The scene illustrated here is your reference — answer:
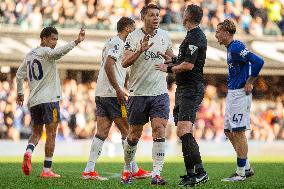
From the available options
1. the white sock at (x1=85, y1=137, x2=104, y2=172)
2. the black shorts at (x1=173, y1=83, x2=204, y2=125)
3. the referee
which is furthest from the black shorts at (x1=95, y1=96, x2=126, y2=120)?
the black shorts at (x1=173, y1=83, x2=204, y2=125)

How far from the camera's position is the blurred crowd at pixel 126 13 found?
28516mm

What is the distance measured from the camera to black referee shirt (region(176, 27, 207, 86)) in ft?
33.4

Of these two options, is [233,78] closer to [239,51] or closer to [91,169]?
[239,51]

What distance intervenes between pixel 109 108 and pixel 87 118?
14.8m

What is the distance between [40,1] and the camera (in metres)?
28.9

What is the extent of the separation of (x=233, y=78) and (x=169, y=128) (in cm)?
1430

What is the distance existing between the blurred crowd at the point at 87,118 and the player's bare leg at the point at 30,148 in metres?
12.1

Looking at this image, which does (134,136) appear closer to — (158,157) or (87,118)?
(158,157)

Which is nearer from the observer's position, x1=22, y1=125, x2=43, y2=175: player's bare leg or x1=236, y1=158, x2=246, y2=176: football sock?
x1=236, y1=158, x2=246, y2=176: football sock

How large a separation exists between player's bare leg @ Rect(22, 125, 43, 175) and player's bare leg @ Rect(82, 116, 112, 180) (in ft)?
3.44

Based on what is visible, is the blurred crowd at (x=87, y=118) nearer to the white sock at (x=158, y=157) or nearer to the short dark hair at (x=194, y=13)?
the white sock at (x=158, y=157)

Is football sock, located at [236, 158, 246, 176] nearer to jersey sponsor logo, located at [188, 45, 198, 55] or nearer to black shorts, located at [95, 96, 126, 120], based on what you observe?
black shorts, located at [95, 96, 126, 120]

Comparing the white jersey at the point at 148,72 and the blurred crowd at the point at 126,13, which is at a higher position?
the blurred crowd at the point at 126,13

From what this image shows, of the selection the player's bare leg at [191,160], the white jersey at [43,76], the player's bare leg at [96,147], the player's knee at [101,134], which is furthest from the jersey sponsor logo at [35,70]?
the player's bare leg at [191,160]
